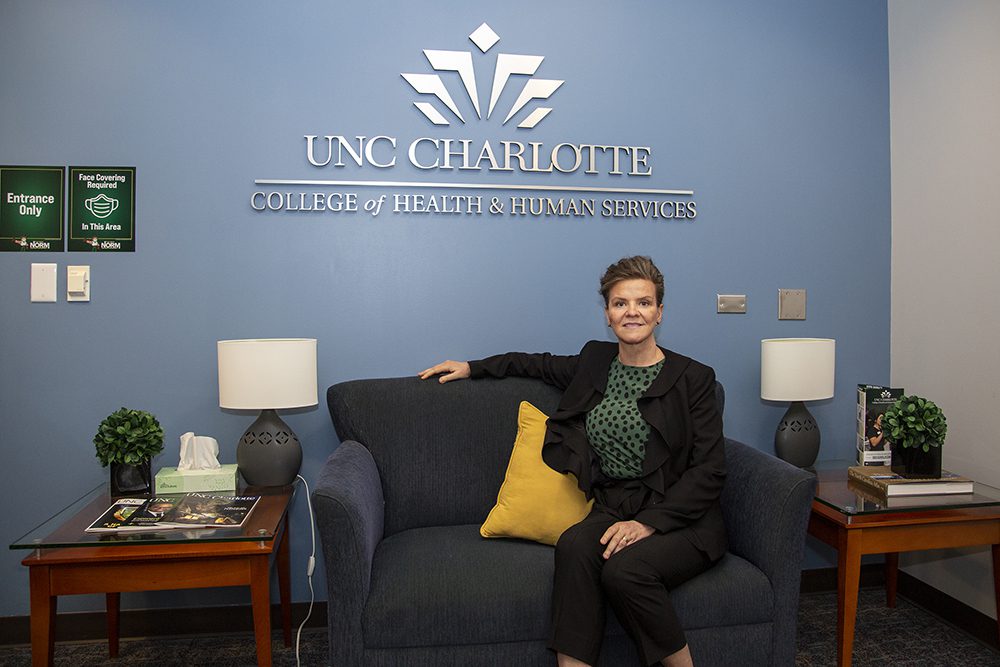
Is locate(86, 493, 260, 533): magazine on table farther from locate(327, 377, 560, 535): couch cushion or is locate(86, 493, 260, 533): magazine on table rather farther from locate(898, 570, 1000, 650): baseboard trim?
locate(898, 570, 1000, 650): baseboard trim

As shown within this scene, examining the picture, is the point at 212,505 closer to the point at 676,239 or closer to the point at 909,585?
the point at 676,239

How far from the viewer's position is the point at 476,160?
2.92 meters


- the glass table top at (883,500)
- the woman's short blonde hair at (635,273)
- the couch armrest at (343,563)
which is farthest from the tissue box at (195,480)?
the glass table top at (883,500)

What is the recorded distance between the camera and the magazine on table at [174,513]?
6.93 ft

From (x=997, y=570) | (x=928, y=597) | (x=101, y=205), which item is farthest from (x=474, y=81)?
(x=928, y=597)

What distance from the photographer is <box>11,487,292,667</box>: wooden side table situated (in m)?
1.99

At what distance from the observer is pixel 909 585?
3.06 metres

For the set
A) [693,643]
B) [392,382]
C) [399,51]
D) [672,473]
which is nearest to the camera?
[693,643]

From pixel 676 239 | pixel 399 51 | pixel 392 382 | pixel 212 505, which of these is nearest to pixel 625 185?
pixel 676 239

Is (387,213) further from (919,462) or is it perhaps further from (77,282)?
(919,462)

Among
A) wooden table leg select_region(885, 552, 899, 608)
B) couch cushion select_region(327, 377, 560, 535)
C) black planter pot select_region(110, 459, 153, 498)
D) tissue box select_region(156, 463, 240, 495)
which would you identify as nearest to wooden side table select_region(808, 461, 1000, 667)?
wooden table leg select_region(885, 552, 899, 608)

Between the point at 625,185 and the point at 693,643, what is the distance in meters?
1.81

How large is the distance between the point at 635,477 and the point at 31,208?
2464 mm

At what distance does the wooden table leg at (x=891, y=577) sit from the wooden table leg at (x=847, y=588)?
831 millimetres
